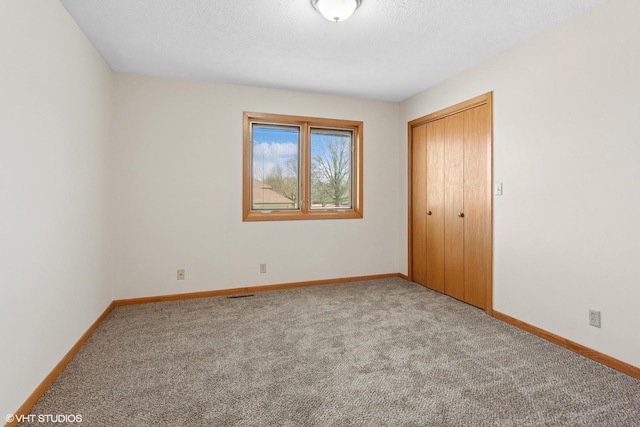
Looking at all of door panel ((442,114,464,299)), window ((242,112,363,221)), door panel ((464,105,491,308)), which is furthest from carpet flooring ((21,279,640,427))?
window ((242,112,363,221))

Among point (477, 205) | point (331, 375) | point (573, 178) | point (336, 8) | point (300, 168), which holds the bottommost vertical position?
point (331, 375)

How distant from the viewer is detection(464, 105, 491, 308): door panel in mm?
3115

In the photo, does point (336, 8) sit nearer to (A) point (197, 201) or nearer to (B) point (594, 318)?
(A) point (197, 201)

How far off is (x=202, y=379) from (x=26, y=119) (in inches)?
68.5

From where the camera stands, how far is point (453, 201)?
11.7 ft

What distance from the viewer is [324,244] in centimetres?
417

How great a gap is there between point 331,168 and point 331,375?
2.82 metres

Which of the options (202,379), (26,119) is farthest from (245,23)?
(202,379)

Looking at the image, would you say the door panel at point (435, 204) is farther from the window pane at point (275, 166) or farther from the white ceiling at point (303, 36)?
the window pane at point (275, 166)

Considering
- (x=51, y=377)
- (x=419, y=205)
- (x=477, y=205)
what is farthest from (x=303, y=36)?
(x=51, y=377)

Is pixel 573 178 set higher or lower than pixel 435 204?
higher

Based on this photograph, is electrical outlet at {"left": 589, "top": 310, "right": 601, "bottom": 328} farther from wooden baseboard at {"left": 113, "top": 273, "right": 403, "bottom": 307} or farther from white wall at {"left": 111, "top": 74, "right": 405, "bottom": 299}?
white wall at {"left": 111, "top": 74, "right": 405, "bottom": 299}

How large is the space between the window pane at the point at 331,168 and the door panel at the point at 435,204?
104 cm

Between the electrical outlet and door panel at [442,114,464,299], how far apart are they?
49.8 inches
